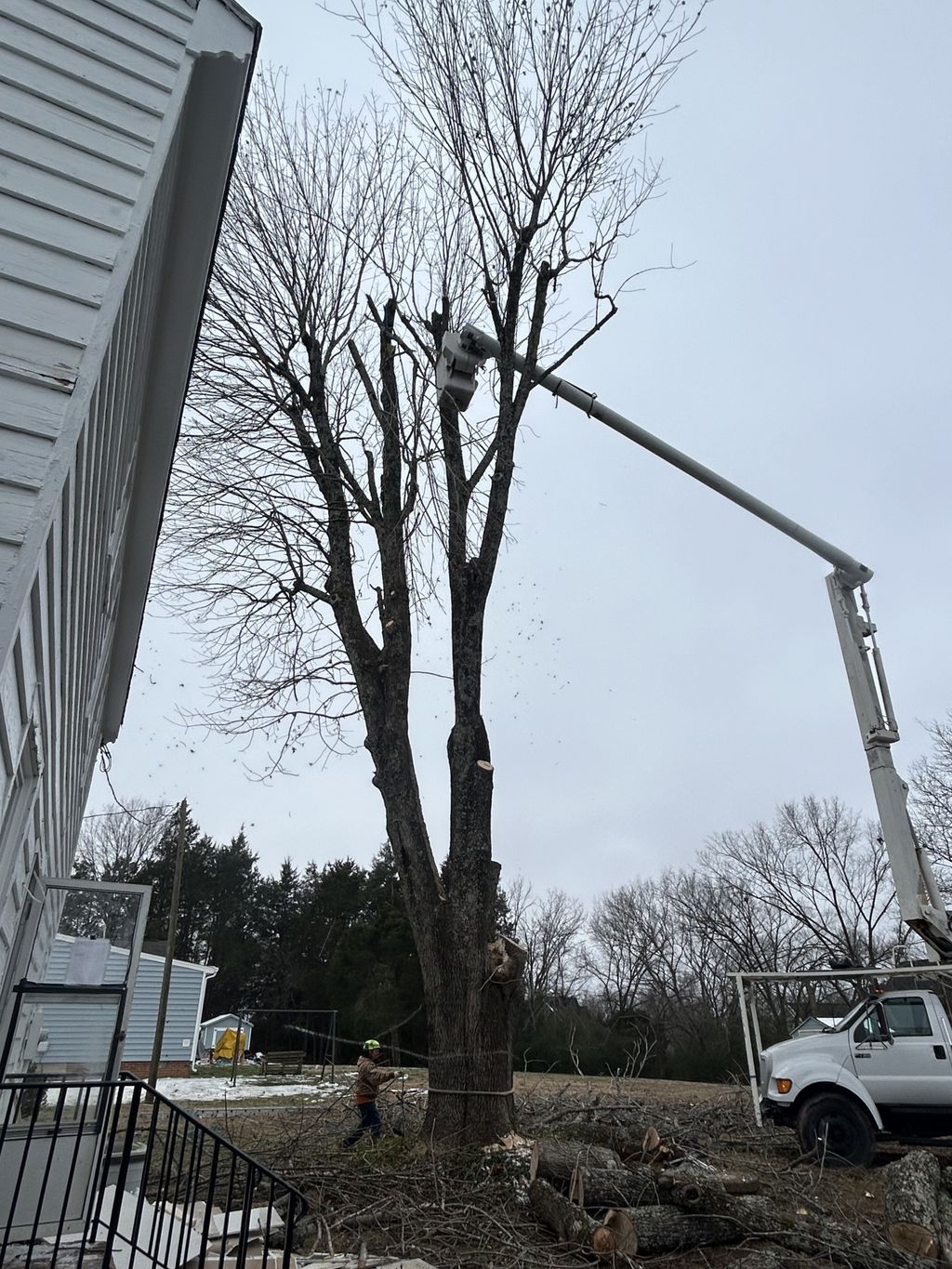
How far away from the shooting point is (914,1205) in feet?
20.6

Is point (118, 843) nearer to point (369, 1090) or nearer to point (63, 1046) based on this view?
point (369, 1090)

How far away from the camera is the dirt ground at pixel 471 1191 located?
5.27m

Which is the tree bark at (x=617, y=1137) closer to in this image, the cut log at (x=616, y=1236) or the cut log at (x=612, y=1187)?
the cut log at (x=612, y=1187)

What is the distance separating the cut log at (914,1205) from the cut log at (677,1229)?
3.76ft

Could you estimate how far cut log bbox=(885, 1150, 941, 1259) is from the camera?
19.6ft

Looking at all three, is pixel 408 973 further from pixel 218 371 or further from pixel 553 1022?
pixel 218 371

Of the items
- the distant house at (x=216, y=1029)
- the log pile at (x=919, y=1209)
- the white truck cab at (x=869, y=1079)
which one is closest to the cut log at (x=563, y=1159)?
the log pile at (x=919, y=1209)

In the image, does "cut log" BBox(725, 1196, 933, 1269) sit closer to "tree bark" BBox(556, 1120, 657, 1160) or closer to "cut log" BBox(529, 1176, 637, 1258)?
"cut log" BBox(529, 1176, 637, 1258)

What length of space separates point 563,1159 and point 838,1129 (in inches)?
205

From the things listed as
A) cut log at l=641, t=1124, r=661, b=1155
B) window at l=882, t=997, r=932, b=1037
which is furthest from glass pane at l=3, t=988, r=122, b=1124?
window at l=882, t=997, r=932, b=1037

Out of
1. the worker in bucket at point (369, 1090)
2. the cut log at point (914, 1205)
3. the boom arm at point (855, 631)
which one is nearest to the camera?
the cut log at point (914, 1205)

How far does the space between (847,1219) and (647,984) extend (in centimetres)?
4238

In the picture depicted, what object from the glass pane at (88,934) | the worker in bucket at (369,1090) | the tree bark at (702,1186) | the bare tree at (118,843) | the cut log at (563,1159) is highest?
the bare tree at (118,843)

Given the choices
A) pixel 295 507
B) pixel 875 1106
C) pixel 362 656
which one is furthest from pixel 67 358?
pixel 875 1106
